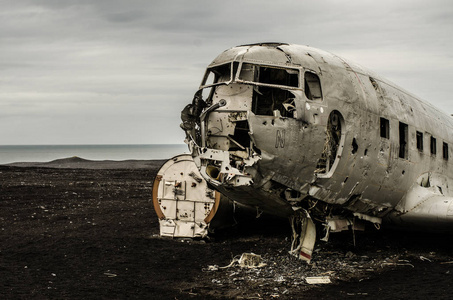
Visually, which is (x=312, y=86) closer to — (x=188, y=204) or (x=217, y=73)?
(x=217, y=73)

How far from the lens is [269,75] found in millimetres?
11641

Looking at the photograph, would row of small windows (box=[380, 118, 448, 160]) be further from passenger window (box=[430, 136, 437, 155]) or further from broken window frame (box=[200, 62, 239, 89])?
broken window frame (box=[200, 62, 239, 89])

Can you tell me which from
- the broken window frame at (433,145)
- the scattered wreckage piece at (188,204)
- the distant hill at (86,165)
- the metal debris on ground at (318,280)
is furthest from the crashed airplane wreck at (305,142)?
the distant hill at (86,165)

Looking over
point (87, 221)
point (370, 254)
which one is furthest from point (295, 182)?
point (87, 221)

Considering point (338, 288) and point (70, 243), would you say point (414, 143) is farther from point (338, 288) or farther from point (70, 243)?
point (70, 243)

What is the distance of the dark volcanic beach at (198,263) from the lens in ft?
35.9

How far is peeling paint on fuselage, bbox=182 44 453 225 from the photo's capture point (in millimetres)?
10445

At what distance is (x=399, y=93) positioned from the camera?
14.3 m

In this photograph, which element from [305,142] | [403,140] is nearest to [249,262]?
[305,142]

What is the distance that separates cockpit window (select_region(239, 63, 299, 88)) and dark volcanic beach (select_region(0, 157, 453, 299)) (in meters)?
4.42

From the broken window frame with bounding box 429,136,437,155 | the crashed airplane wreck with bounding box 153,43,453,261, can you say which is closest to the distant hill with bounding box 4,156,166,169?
the broken window frame with bounding box 429,136,437,155

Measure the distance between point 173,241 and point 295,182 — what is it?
628 centimetres

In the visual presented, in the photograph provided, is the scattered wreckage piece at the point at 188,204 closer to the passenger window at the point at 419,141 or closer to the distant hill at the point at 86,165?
the passenger window at the point at 419,141

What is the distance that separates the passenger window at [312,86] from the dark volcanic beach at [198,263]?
4.10m
